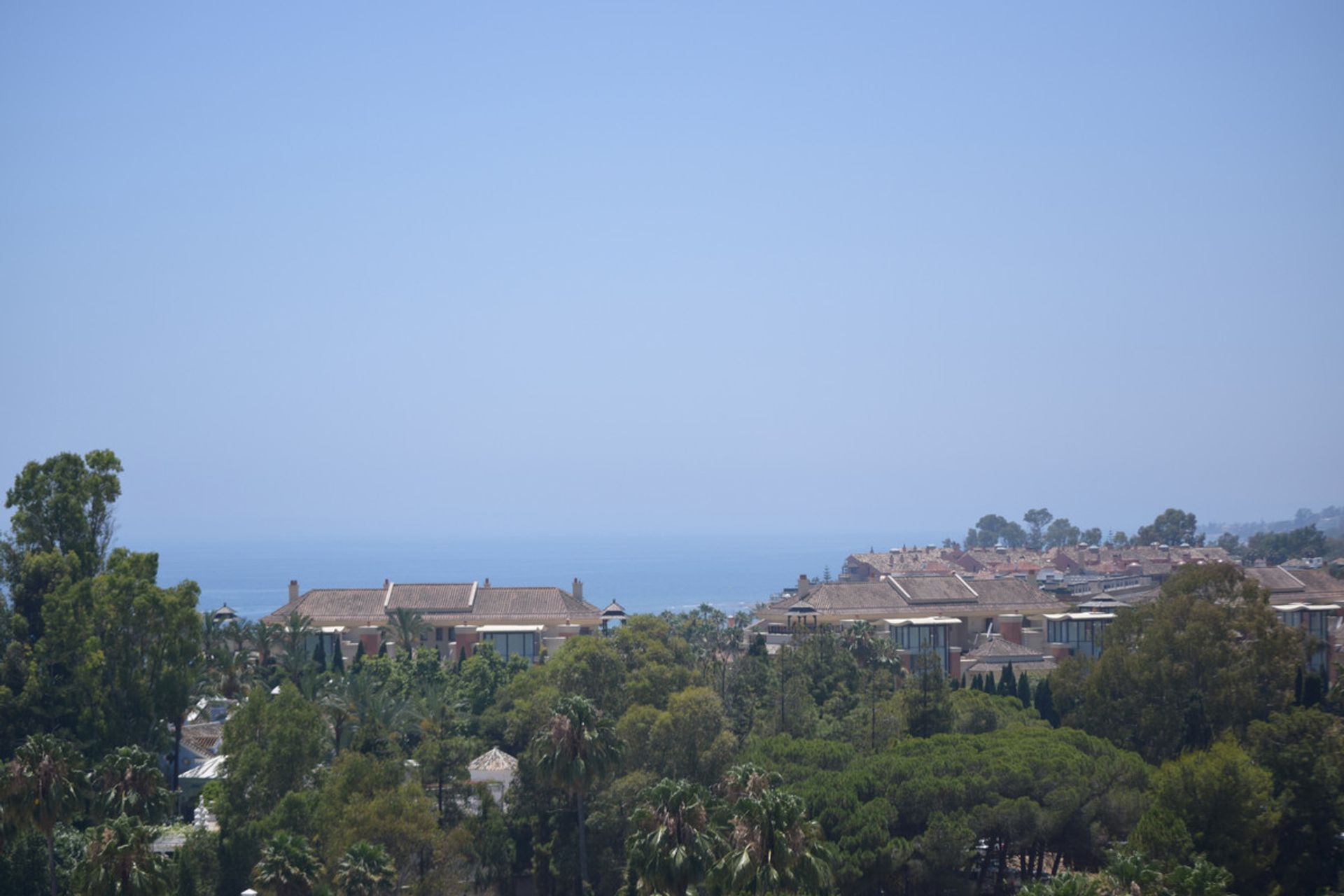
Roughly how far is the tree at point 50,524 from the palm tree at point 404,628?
22.1 metres

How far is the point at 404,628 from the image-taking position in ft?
254

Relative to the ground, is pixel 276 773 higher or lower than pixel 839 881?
higher

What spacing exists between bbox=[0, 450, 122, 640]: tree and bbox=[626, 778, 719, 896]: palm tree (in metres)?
33.4

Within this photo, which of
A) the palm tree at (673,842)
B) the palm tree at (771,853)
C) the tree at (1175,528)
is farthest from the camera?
the tree at (1175,528)

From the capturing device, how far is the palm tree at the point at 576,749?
4244 centimetres

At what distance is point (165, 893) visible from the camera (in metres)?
33.5

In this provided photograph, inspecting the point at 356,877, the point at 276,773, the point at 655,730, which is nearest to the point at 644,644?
the point at 655,730

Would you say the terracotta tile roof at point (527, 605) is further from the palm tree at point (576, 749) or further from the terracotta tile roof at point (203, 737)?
the palm tree at point (576, 749)

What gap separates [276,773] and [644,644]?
17467 mm

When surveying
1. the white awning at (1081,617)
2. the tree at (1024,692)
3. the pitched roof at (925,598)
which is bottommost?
the tree at (1024,692)

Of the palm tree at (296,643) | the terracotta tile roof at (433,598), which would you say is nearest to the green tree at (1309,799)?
the palm tree at (296,643)

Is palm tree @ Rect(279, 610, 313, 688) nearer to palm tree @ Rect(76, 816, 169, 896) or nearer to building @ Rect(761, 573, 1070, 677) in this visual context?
palm tree @ Rect(76, 816, 169, 896)

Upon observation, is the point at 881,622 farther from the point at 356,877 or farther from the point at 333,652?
the point at 356,877

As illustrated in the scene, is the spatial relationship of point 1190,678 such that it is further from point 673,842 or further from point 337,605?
→ point 337,605
